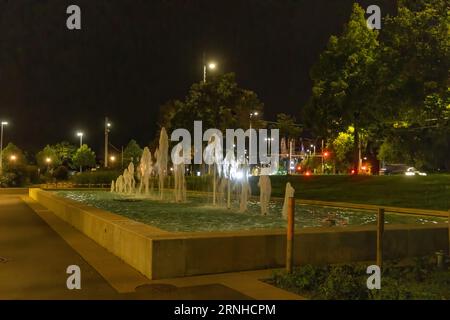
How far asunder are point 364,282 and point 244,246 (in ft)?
6.77

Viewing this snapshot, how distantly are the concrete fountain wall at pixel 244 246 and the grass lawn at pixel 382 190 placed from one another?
10036 millimetres

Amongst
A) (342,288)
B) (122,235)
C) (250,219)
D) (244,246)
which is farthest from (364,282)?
(250,219)

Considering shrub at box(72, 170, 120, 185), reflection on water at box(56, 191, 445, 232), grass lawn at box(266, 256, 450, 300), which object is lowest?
grass lawn at box(266, 256, 450, 300)

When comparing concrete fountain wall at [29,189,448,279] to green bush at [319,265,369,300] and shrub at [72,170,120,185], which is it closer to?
green bush at [319,265,369,300]

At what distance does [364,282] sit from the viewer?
8.01m

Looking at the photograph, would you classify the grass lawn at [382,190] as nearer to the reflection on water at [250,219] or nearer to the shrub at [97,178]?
the reflection on water at [250,219]

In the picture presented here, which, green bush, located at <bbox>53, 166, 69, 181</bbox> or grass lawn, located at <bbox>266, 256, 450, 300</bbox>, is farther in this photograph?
green bush, located at <bbox>53, 166, 69, 181</bbox>

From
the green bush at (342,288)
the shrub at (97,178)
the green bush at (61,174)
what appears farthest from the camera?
the green bush at (61,174)

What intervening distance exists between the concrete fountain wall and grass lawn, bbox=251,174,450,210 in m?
10.0

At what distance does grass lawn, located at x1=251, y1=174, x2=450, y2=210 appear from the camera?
21.8 metres

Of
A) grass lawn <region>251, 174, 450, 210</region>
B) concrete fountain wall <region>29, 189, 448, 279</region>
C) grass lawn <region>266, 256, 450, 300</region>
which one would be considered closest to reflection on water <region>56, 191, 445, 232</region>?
concrete fountain wall <region>29, 189, 448, 279</region>

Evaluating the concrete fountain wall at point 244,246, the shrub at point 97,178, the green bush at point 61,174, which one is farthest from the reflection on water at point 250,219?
the green bush at point 61,174

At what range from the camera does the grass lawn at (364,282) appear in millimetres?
7160
